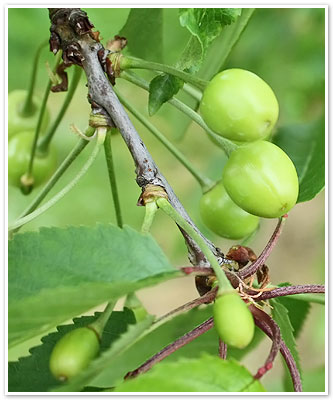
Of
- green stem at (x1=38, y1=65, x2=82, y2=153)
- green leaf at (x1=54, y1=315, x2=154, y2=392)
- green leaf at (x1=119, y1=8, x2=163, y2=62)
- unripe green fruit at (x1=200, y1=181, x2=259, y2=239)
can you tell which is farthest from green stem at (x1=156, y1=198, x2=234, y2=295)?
green leaf at (x1=119, y1=8, x2=163, y2=62)

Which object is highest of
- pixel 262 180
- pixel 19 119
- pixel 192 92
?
pixel 19 119

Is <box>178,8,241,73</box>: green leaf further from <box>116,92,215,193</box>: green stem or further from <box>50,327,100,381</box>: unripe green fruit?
<box>50,327,100,381</box>: unripe green fruit

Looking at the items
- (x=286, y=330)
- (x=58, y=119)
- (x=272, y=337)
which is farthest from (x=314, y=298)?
(x=58, y=119)

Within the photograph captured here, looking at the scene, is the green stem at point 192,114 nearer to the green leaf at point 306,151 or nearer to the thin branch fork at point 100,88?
the thin branch fork at point 100,88

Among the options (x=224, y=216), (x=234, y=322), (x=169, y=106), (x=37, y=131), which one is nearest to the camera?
(x=234, y=322)

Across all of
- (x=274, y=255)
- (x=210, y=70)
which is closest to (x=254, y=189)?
(x=210, y=70)

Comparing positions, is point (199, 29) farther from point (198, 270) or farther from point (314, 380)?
point (314, 380)

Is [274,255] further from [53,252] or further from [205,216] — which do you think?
[53,252]
